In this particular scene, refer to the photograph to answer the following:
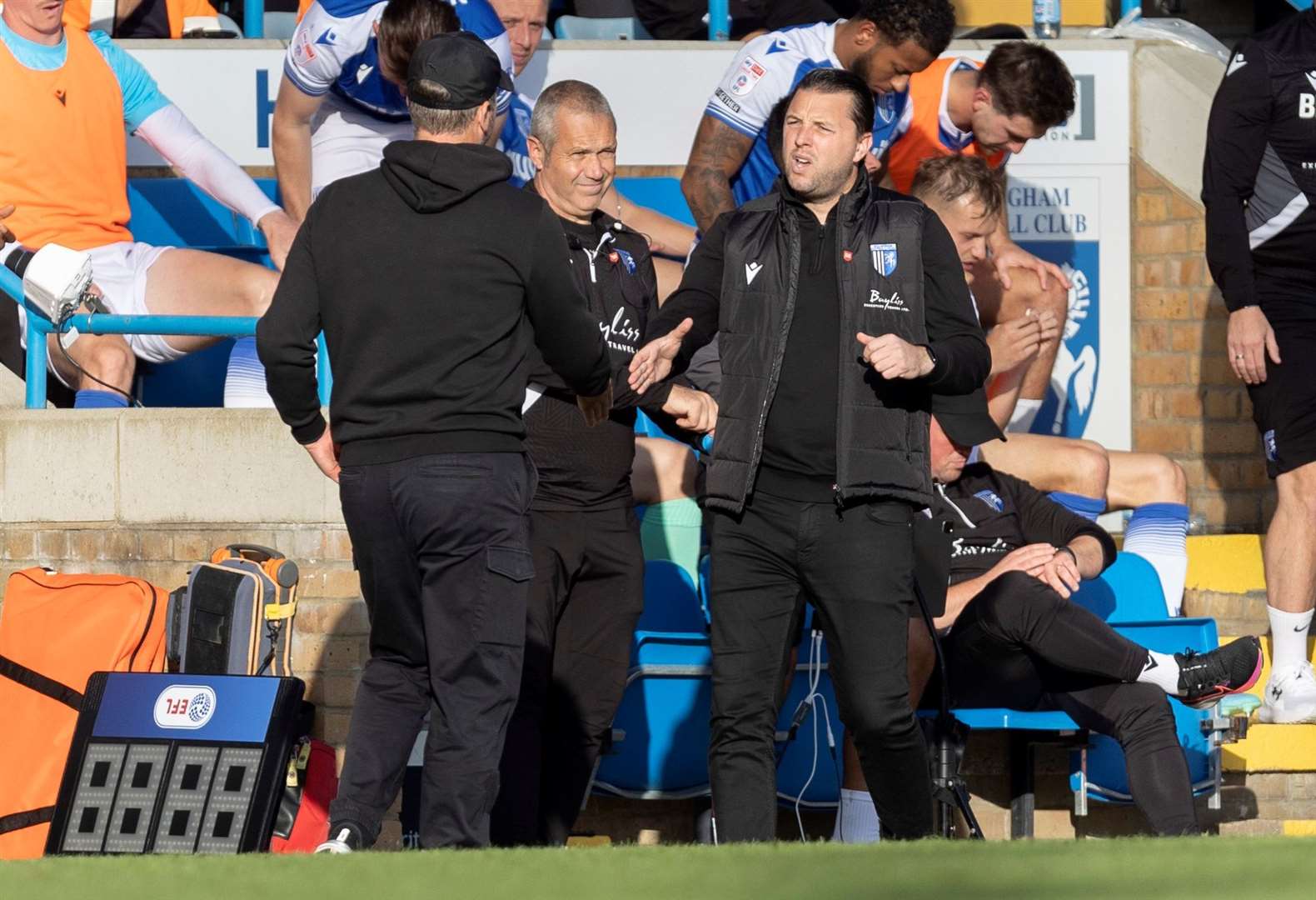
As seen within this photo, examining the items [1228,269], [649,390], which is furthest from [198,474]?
[1228,269]

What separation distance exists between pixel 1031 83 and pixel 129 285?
9.52ft

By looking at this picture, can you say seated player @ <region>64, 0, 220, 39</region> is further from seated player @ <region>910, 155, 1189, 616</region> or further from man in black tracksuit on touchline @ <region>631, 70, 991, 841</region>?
man in black tracksuit on touchline @ <region>631, 70, 991, 841</region>

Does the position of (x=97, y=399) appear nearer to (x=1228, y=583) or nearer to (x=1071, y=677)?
(x=1071, y=677)

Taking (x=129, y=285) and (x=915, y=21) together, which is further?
(x=129, y=285)

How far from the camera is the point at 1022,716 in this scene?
482cm

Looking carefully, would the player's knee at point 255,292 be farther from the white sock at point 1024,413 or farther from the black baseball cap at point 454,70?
the white sock at point 1024,413

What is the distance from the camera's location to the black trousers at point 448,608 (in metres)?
3.72

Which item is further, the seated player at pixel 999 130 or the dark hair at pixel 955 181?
the seated player at pixel 999 130

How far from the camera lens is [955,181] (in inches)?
214

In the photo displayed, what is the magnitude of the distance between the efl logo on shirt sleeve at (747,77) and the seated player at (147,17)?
241 centimetres

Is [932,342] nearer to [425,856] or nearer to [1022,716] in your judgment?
[1022,716]

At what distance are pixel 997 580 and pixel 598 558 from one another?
41.8 inches

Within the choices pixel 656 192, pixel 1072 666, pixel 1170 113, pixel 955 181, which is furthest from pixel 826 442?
pixel 1170 113

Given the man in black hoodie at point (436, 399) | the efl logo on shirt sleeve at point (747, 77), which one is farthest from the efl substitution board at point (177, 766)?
the efl logo on shirt sleeve at point (747, 77)
